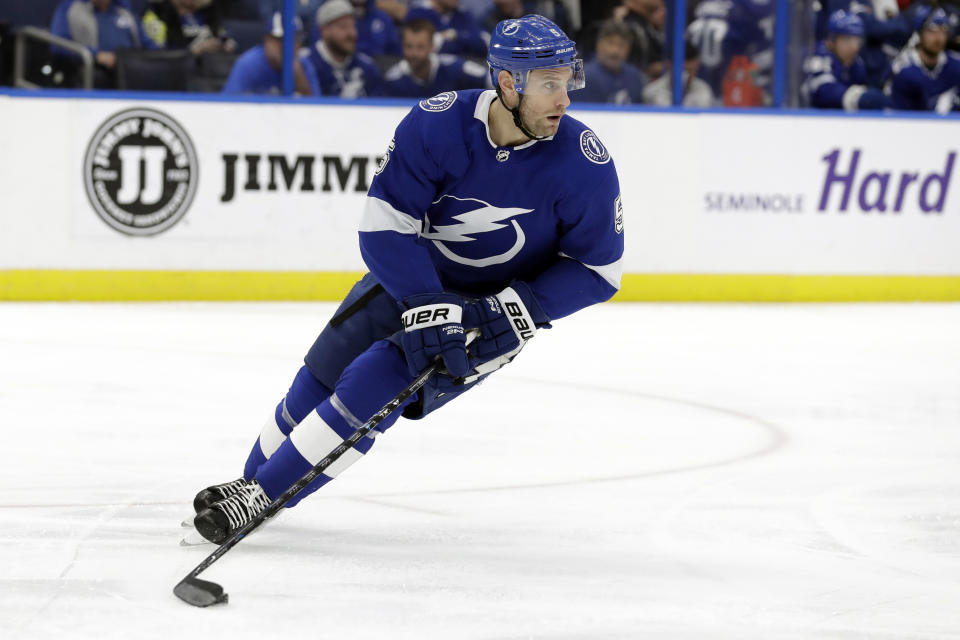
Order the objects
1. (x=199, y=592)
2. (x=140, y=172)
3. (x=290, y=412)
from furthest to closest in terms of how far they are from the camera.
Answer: (x=140, y=172) < (x=290, y=412) < (x=199, y=592)

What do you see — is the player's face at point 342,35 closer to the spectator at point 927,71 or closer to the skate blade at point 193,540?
the spectator at point 927,71

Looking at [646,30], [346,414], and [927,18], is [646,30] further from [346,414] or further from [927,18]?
[346,414]

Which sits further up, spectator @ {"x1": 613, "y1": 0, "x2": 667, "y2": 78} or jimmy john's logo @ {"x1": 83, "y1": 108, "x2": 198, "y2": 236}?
spectator @ {"x1": 613, "y1": 0, "x2": 667, "y2": 78}

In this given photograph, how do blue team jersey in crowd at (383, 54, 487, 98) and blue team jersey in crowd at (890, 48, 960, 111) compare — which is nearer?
blue team jersey in crowd at (383, 54, 487, 98)

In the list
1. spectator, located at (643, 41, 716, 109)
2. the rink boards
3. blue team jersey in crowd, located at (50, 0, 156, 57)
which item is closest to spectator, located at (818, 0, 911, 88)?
the rink boards

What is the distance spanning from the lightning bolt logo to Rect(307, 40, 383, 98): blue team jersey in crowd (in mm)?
4673

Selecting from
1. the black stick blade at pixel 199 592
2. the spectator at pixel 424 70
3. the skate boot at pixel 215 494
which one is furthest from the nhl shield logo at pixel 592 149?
the spectator at pixel 424 70

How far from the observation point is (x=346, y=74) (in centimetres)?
716

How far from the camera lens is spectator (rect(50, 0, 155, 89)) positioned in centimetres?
687

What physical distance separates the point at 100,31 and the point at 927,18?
175 inches

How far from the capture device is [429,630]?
202cm

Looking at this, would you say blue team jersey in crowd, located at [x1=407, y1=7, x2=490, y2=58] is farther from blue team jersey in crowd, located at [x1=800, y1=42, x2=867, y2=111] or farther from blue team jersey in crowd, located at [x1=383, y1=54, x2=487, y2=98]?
blue team jersey in crowd, located at [x1=800, y1=42, x2=867, y2=111]

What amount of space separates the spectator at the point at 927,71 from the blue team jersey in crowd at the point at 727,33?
79 centimetres

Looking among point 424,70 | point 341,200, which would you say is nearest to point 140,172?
point 341,200
